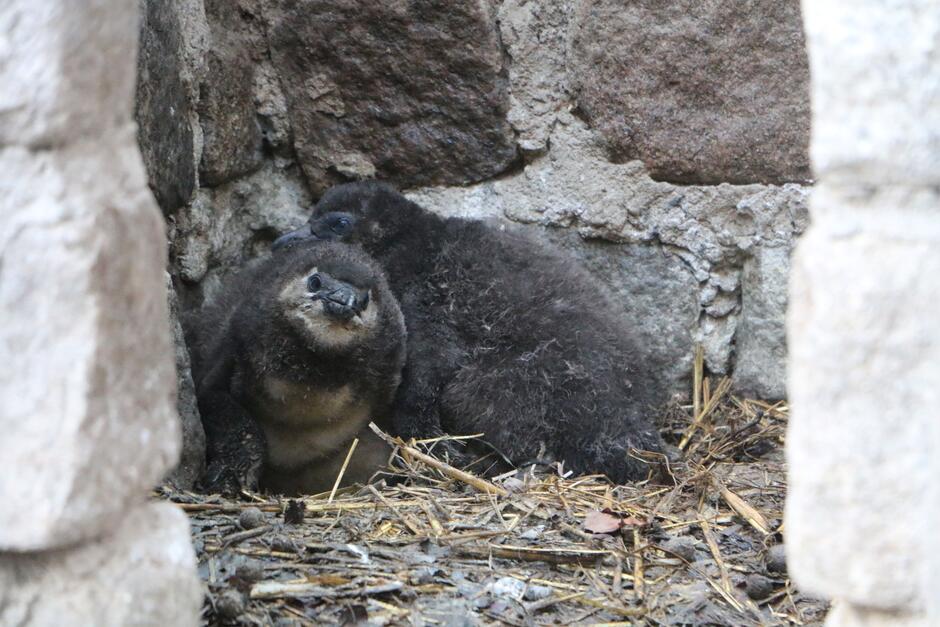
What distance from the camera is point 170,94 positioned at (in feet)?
11.0

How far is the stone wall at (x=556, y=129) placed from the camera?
3508 millimetres

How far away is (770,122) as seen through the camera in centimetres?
351

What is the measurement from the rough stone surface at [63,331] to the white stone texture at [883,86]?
38.0 inches

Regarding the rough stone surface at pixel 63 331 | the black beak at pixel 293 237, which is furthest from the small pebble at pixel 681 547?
the black beak at pixel 293 237

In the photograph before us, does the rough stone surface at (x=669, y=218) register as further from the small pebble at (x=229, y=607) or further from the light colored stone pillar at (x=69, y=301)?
the light colored stone pillar at (x=69, y=301)


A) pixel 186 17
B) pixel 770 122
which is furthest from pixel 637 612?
pixel 186 17

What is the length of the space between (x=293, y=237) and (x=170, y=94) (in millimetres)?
686

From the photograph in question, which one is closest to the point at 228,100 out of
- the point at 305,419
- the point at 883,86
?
the point at 305,419

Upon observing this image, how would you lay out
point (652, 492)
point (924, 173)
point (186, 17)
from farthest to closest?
1. point (186, 17)
2. point (652, 492)
3. point (924, 173)

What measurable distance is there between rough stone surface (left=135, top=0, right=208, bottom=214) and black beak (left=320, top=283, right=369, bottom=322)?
552 mm

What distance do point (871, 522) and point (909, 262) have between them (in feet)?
1.17

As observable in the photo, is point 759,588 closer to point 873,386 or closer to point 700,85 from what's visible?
point 873,386

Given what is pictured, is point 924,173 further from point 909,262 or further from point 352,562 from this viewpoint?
point 352,562

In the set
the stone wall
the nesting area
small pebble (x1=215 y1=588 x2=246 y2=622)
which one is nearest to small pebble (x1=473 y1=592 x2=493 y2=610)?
the nesting area
